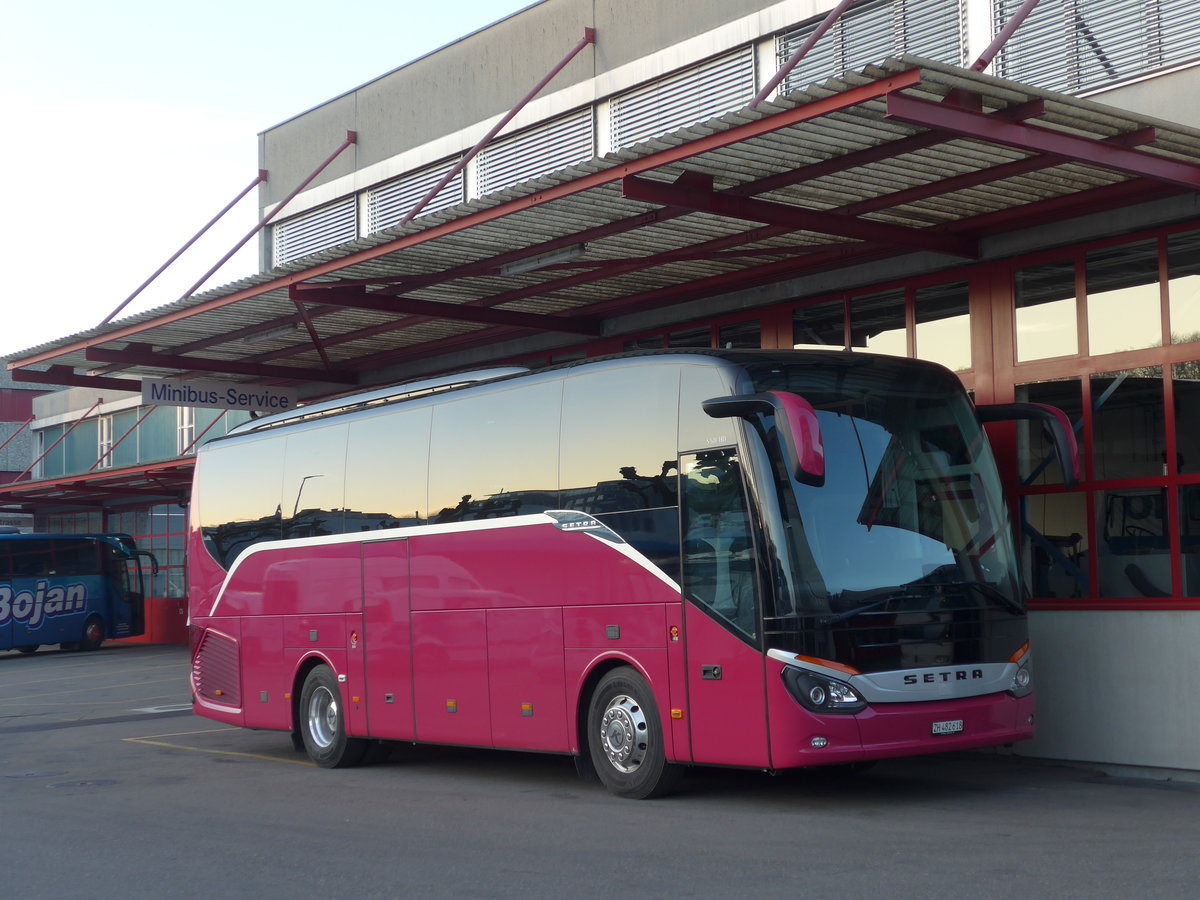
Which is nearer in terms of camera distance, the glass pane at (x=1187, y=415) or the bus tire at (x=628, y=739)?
the bus tire at (x=628, y=739)

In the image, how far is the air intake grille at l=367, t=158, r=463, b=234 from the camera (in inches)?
886

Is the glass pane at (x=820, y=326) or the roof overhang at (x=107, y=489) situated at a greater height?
the glass pane at (x=820, y=326)

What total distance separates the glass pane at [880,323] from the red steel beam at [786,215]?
109 cm

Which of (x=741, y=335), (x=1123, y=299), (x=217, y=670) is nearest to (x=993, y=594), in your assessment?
(x=1123, y=299)

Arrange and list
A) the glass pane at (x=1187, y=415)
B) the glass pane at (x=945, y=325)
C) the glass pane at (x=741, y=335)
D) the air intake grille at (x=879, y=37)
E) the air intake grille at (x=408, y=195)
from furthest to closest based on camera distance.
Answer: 1. the air intake grille at (x=408, y=195)
2. the glass pane at (x=741, y=335)
3. the air intake grille at (x=879, y=37)
4. the glass pane at (x=945, y=325)
5. the glass pane at (x=1187, y=415)

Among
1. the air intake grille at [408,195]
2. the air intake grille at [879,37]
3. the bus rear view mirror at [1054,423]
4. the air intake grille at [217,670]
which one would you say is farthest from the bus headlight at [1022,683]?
the air intake grille at [408,195]

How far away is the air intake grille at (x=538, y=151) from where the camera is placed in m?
20.3

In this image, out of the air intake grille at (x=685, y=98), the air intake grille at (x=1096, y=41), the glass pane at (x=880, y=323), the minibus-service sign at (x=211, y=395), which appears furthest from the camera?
the minibus-service sign at (x=211, y=395)

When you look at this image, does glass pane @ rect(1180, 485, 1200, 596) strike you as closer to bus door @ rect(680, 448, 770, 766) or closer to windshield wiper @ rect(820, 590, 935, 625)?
windshield wiper @ rect(820, 590, 935, 625)

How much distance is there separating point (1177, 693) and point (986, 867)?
4.83 metres

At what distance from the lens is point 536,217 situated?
43.5 ft

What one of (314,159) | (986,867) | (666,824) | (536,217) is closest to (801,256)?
(536,217)

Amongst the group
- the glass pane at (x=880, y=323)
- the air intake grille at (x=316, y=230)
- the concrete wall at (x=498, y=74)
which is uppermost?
the concrete wall at (x=498, y=74)

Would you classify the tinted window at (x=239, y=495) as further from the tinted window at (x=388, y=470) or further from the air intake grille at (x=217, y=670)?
the tinted window at (x=388, y=470)
